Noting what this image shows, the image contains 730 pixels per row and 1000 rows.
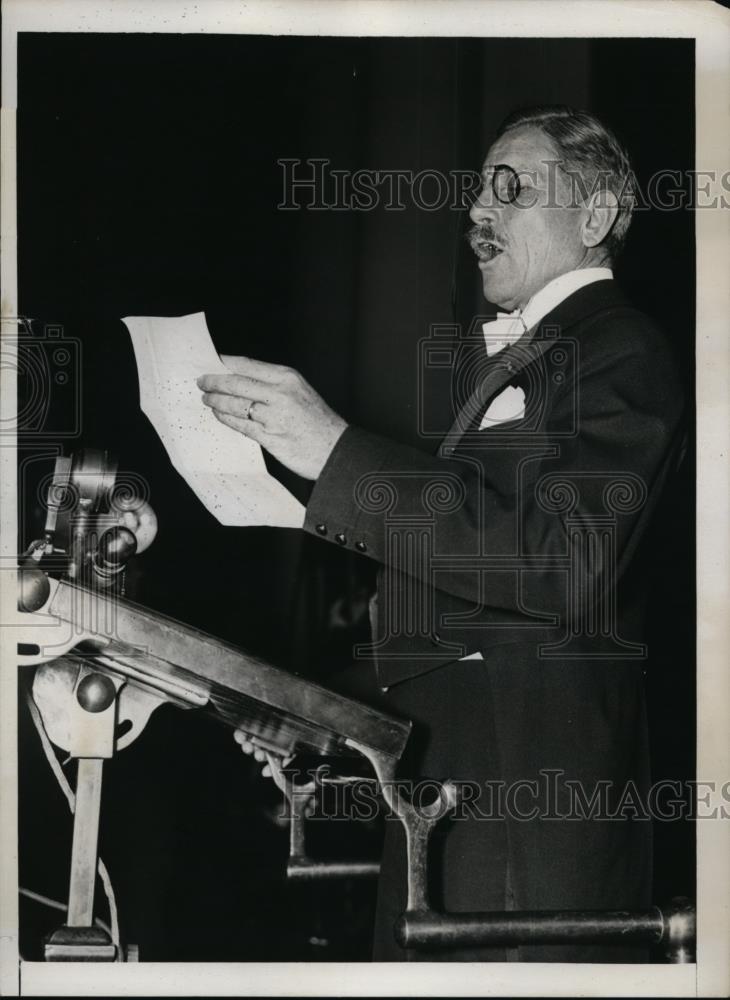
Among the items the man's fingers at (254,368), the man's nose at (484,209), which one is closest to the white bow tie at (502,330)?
the man's nose at (484,209)

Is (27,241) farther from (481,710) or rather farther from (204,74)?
(481,710)

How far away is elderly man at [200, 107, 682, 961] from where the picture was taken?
4.03 ft

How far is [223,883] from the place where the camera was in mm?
1309

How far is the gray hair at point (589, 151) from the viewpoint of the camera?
1303 mm

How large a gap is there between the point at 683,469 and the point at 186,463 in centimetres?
58

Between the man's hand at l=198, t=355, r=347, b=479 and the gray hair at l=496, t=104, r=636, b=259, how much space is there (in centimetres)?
39

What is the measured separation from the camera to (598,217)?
1.30 metres

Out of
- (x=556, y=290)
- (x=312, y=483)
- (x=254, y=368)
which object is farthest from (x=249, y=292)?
(x=556, y=290)

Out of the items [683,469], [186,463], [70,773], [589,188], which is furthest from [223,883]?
[589,188]

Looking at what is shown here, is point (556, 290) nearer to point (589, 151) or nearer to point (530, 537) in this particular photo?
point (589, 151)

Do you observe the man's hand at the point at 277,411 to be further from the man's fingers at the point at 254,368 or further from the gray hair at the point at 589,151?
the gray hair at the point at 589,151

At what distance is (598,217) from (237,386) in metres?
0.46

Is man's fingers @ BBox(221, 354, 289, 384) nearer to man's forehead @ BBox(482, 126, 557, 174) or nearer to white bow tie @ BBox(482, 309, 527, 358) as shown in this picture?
white bow tie @ BBox(482, 309, 527, 358)

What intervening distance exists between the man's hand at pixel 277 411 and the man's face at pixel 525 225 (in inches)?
10.2
